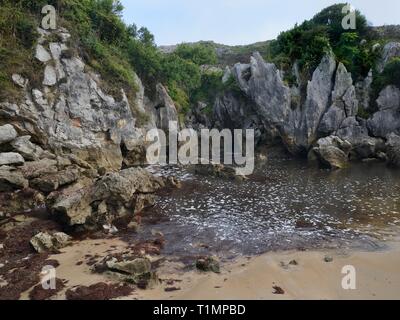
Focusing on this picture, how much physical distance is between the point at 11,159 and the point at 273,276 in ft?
62.9

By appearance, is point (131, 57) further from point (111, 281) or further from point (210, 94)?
point (111, 281)

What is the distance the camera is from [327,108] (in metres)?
45.2

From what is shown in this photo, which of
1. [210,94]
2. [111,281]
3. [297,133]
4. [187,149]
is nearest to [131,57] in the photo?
[187,149]

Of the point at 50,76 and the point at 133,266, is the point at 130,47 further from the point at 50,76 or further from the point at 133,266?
the point at 133,266

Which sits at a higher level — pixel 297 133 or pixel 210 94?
pixel 210 94

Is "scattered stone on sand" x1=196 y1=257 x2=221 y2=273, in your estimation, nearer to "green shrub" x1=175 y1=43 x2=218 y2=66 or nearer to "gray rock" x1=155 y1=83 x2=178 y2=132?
→ "gray rock" x1=155 y1=83 x2=178 y2=132

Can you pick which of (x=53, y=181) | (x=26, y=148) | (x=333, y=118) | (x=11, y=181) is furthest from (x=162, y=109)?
(x=11, y=181)

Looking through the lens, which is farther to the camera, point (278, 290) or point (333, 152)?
point (333, 152)

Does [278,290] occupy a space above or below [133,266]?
below

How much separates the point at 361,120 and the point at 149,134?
2900 cm

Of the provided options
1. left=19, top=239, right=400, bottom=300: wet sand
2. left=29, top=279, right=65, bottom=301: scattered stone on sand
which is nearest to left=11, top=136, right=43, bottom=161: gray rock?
left=19, top=239, right=400, bottom=300: wet sand

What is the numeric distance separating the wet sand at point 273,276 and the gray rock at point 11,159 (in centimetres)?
1028

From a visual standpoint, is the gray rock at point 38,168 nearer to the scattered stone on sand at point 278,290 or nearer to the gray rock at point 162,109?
the scattered stone on sand at point 278,290

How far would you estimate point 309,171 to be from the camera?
3628cm
